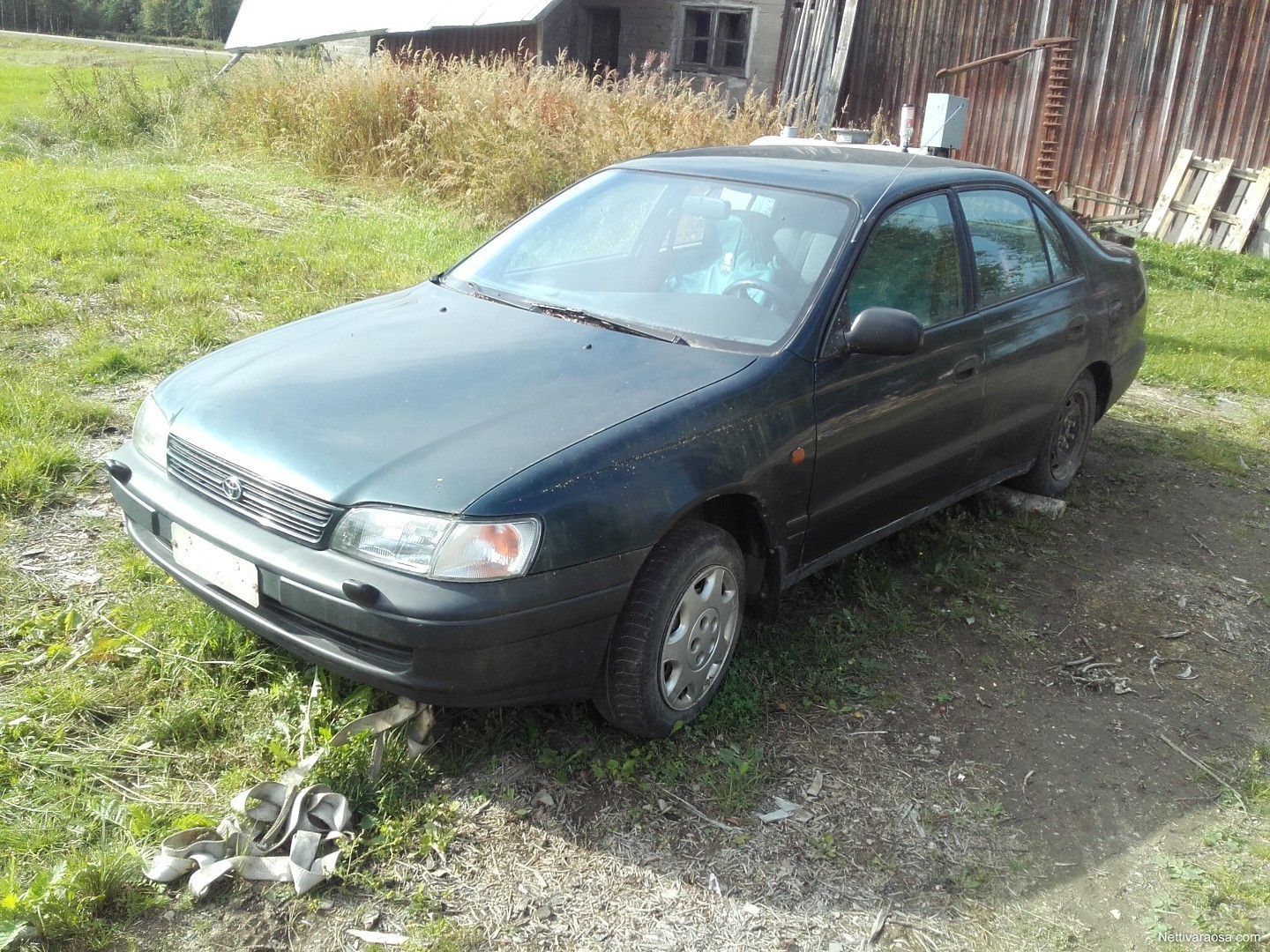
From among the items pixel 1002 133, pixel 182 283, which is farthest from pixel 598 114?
pixel 1002 133

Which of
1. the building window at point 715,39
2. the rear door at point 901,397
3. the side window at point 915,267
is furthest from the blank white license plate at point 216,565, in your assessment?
the building window at point 715,39

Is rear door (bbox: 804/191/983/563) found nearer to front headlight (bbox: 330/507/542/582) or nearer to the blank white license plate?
front headlight (bbox: 330/507/542/582)

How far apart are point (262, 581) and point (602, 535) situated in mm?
885

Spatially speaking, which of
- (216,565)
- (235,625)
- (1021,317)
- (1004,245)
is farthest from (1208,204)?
(216,565)

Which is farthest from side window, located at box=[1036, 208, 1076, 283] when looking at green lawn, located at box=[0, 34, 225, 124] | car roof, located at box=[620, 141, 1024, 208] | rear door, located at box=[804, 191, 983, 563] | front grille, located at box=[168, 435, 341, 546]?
green lawn, located at box=[0, 34, 225, 124]

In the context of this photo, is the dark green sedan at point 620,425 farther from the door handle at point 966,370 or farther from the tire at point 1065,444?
the tire at point 1065,444

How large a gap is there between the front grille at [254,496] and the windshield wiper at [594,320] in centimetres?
122

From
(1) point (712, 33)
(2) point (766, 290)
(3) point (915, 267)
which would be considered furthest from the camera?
(1) point (712, 33)

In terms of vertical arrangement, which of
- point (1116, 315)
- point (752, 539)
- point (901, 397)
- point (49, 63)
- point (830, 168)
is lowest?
point (752, 539)

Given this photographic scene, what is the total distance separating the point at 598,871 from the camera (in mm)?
2713

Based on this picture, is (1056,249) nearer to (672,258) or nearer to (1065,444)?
(1065,444)

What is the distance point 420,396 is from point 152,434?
34.7 inches

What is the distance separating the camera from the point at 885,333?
3.36 meters

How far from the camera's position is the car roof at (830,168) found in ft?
12.6
